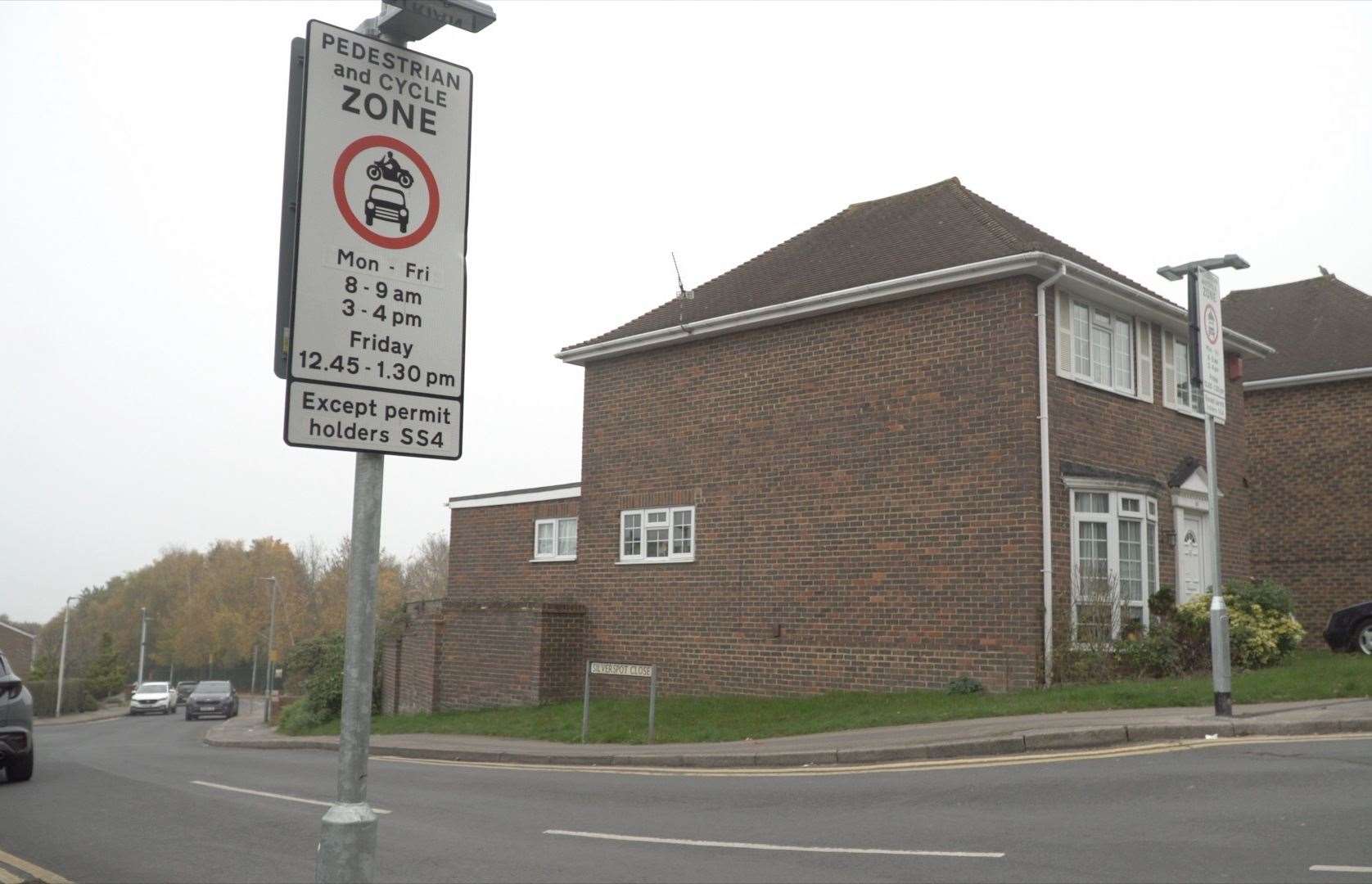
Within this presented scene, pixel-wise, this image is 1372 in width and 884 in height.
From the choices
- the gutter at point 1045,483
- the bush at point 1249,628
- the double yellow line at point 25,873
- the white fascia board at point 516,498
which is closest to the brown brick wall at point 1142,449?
the gutter at point 1045,483

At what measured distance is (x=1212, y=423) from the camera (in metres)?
14.3

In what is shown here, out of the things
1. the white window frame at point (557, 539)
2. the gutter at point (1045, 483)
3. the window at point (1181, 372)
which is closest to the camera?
the gutter at point (1045, 483)

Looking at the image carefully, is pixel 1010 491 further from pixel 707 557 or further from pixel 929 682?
pixel 707 557

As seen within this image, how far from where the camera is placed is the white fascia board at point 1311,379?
25.8 metres

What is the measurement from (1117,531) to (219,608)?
8295cm

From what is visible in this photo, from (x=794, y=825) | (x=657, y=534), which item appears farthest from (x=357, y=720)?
(x=657, y=534)

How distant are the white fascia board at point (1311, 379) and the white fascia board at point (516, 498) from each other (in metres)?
14.8

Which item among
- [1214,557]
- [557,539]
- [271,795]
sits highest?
[557,539]

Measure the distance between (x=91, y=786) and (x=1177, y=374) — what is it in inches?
727

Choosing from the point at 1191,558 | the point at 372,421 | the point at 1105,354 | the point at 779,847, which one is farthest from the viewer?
the point at 1191,558

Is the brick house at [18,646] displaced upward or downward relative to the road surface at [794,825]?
downward

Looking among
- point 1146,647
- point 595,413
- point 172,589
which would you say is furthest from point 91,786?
point 172,589

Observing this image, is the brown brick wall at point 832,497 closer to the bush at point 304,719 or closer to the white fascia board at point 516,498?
the white fascia board at point 516,498

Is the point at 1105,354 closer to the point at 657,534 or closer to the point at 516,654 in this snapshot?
the point at 657,534
